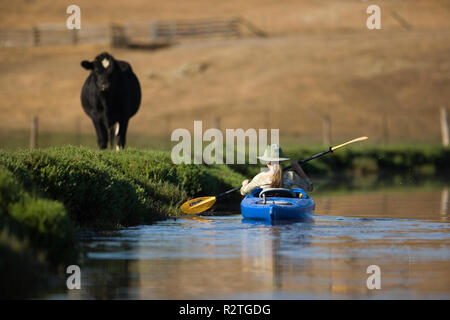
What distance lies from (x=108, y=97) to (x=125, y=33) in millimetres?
58033

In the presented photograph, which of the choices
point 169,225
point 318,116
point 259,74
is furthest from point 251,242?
point 259,74

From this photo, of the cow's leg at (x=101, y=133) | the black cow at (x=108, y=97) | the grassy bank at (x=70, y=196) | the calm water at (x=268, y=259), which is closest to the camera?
the calm water at (x=268, y=259)

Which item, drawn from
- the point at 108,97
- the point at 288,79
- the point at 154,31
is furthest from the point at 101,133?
the point at 154,31

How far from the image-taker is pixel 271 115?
58656mm

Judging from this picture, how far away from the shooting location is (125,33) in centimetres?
8019

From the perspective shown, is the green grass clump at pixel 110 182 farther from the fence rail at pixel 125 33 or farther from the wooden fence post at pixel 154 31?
the wooden fence post at pixel 154 31

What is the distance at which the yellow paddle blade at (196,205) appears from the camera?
1856 cm

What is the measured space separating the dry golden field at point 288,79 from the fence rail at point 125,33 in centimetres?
146

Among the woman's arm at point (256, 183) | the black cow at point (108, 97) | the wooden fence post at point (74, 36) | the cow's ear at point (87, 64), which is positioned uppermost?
the wooden fence post at point (74, 36)

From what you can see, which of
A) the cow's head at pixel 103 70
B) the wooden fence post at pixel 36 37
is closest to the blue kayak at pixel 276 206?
the cow's head at pixel 103 70

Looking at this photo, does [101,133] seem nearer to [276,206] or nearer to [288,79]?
[276,206]

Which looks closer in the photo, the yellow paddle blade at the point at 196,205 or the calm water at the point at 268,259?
the calm water at the point at 268,259

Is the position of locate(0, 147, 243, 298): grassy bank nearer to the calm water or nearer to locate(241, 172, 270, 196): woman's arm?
the calm water

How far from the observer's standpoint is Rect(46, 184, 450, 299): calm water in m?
10.4
